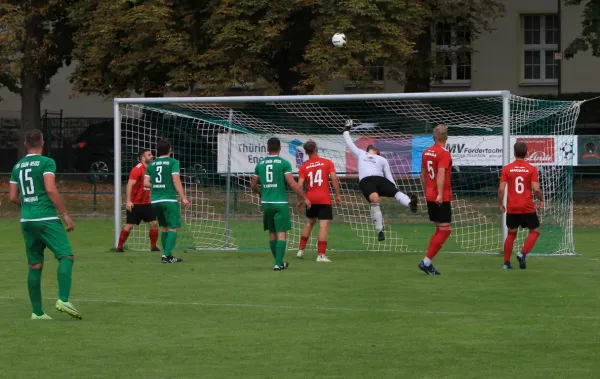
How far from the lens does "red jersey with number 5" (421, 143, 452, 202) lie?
50.0 ft

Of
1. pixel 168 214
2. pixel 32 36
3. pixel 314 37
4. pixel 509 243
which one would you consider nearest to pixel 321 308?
pixel 509 243

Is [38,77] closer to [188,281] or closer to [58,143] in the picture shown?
[58,143]

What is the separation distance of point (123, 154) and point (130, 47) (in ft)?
27.0

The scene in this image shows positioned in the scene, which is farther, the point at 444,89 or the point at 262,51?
the point at 444,89

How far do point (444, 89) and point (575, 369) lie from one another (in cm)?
3597

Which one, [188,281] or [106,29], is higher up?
[106,29]

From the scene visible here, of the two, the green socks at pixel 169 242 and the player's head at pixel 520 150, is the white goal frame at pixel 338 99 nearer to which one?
the player's head at pixel 520 150

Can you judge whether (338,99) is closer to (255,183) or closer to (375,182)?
(375,182)

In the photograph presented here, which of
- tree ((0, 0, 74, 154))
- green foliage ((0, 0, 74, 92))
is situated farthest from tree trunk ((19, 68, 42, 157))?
green foliage ((0, 0, 74, 92))

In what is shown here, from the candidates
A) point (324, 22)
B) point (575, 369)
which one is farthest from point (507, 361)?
point (324, 22)

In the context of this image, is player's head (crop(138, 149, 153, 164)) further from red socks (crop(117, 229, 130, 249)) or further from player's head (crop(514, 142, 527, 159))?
player's head (crop(514, 142, 527, 159))

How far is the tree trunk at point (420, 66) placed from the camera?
35.2 meters

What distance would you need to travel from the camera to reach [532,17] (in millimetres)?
43844

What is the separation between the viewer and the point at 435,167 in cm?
1534
